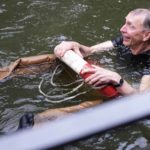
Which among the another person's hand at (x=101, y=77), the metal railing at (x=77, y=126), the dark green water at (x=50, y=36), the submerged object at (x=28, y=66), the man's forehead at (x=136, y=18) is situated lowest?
the dark green water at (x=50, y=36)

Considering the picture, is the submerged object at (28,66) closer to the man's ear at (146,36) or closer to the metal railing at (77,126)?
the man's ear at (146,36)

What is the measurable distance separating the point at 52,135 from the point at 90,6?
16.5ft

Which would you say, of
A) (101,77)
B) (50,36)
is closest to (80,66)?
(101,77)

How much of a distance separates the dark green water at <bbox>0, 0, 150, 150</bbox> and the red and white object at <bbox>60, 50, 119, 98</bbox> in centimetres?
28

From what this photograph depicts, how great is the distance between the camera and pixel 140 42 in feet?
12.2

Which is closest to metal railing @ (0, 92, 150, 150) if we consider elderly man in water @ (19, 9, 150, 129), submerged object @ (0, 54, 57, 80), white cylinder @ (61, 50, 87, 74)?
white cylinder @ (61, 50, 87, 74)

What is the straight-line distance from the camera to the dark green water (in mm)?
3089

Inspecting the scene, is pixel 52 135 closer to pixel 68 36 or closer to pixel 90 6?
pixel 68 36

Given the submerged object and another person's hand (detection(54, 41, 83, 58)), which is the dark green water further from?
another person's hand (detection(54, 41, 83, 58))

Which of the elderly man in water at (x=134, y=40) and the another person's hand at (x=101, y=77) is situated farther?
the elderly man in water at (x=134, y=40)

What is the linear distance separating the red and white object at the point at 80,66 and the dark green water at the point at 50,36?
0.92ft

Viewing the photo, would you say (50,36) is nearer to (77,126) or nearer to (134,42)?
(134,42)

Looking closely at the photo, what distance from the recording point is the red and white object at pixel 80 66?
311cm

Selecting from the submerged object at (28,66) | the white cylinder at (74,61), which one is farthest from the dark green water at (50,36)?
the white cylinder at (74,61)
